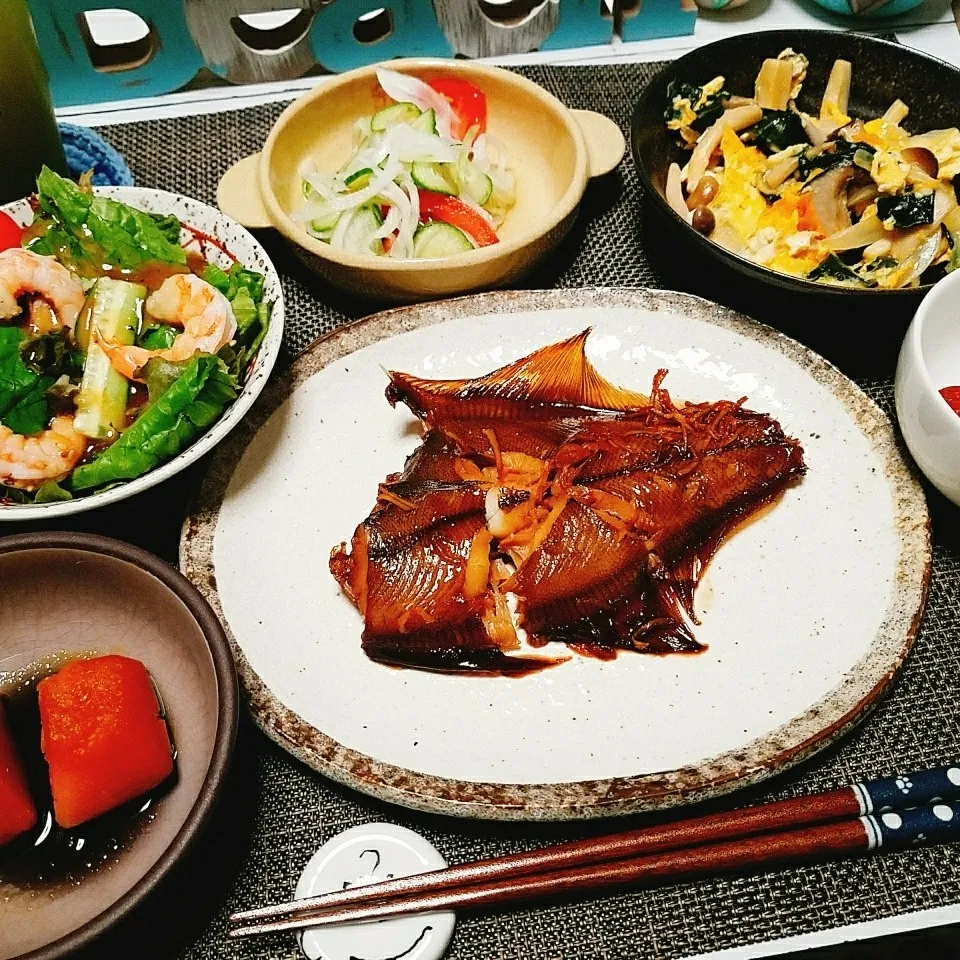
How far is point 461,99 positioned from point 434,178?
369 millimetres

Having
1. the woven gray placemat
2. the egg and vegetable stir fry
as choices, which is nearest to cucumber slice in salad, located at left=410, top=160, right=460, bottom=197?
the egg and vegetable stir fry

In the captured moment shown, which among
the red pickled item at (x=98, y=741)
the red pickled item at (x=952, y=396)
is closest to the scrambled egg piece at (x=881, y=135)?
the red pickled item at (x=952, y=396)

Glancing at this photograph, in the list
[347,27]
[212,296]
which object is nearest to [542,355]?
[212,296]

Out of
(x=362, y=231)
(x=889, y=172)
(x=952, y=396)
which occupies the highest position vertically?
(x=362, y=231)

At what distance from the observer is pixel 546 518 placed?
1.81 meters

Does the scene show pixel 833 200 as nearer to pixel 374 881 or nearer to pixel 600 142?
pixel 600 142

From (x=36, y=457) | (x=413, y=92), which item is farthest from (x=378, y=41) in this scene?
(x=36, y=457)

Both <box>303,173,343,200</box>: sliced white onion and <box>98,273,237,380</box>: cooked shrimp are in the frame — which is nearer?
<box>98,273,237,380</box>: cooked shrimp

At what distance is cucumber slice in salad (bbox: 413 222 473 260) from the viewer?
231 cm

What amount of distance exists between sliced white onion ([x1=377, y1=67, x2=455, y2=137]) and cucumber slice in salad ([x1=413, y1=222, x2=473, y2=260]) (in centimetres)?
42

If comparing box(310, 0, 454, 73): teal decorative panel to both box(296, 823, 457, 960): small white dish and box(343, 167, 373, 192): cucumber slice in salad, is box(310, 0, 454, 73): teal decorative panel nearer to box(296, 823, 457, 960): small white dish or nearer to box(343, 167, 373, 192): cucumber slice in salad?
box(343, 167, 373, 192): cucumber slice in salad

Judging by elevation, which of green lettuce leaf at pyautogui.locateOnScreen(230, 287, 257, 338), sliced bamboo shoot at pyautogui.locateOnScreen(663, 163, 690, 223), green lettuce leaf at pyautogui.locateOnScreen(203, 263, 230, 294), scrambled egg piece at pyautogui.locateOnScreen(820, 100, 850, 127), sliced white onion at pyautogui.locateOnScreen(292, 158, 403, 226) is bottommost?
sliced bamboo shoot at pyautogui.locateOnScreen(663, 163, 690, 223)

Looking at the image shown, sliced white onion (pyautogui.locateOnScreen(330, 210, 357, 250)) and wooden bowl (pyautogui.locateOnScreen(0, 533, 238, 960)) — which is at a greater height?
sliced white onion (pyautogui.locateOnScreen(330, 210, 357, 250))

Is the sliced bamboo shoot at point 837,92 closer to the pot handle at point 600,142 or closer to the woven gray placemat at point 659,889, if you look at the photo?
the pot handle at point 600,142
